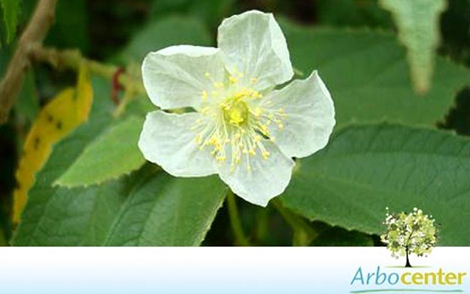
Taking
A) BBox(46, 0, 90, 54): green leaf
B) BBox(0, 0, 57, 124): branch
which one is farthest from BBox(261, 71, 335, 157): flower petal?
BBox(46, 0, 90, 54): green leaf

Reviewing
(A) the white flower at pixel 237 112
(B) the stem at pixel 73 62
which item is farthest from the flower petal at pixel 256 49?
(B) the stem at pixel 73 62

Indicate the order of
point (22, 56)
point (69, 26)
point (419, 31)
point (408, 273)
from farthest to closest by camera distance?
1. point (69, 26)
2. point (22, 56)
3. point (408, 273)
4. point (419, 31)

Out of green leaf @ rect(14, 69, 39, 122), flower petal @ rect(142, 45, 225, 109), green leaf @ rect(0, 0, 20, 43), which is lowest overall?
flower petal @ rect(142, 45, 225, 109)

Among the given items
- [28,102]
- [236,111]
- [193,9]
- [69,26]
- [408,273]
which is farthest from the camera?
[193,9]

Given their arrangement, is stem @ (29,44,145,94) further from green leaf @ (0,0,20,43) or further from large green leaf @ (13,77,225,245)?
green leaf @ (0,0,20,43)

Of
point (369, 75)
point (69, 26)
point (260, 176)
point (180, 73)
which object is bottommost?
point (260, 176)

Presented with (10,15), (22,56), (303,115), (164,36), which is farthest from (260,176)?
(164,36)

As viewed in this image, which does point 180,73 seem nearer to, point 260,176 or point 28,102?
point 260,176
